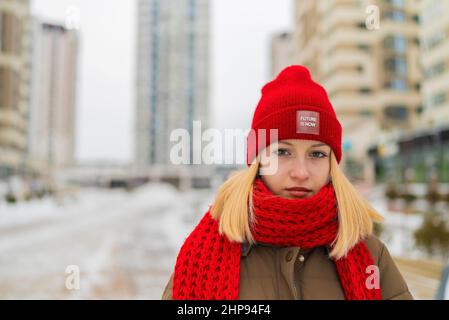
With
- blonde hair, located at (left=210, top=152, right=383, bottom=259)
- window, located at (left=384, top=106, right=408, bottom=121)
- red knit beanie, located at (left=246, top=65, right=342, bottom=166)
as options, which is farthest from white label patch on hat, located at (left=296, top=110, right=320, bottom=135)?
window, located at (left=384, top=106, right=408, bottom=121)

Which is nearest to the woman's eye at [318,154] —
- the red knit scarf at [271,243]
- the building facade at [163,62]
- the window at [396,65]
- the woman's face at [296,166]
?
the woman's face at [296,166]

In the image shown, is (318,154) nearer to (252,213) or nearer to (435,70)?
(252,213)

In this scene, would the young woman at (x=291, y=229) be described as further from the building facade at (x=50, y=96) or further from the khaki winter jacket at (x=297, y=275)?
the building facade at (x=50, y=96)

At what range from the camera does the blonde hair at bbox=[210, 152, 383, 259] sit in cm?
126

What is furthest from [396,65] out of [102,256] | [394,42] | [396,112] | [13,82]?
[13,82]

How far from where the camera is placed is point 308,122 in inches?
51.9

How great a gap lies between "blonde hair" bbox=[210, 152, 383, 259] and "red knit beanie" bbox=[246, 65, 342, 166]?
66 mm

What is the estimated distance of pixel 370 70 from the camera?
28.1 meters

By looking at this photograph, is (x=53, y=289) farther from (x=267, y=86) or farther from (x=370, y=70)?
(x=370, y=70)

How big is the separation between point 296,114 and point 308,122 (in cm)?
4

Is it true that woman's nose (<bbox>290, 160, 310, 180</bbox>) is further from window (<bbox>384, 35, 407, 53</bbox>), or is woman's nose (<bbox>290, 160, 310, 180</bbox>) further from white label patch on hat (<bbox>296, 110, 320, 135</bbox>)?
window (<bbox>384, 35, 407, 53</bbox>)

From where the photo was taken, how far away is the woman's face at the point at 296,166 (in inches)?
51.6

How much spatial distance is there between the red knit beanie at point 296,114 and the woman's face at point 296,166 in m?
0.02

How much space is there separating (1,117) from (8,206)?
2791 centimetres
